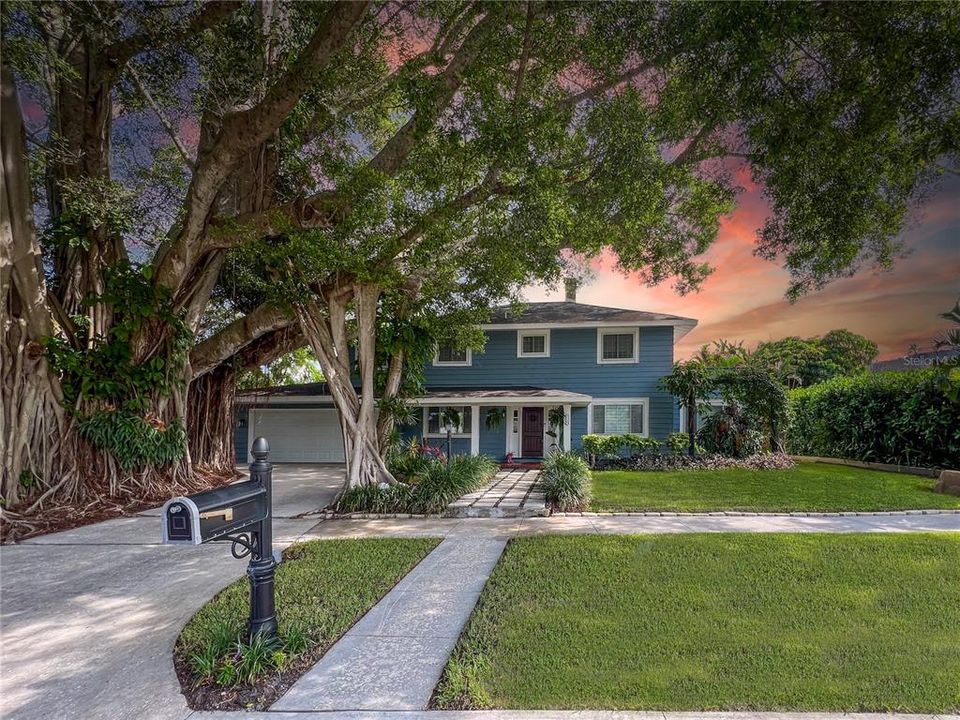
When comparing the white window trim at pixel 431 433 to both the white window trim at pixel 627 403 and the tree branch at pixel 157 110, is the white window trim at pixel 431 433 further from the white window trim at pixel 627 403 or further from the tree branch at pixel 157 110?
the tree branch at pixel 157 110

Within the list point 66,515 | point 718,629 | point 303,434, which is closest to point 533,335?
point 303,434

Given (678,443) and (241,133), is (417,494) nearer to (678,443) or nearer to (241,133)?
(241,133)

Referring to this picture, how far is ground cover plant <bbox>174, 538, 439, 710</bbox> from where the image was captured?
2.71 meters

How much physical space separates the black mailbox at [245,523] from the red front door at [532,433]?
40.7 ft

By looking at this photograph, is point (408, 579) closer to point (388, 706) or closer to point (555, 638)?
point (555, 638)

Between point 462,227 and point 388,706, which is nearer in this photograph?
point 388,706

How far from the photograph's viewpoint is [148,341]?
8633 millimetres

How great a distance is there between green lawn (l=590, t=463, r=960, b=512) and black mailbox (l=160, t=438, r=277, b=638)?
566cm

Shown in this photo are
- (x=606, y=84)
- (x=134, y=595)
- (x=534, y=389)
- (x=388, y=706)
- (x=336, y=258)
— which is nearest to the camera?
(x=388, y=706)

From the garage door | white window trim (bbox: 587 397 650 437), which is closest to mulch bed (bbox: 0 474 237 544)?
the garage door

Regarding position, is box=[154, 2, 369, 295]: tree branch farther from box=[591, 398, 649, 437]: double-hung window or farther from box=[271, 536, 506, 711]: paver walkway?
box=[591, 398, 649, 437]: double-hung window

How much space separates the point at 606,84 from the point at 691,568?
5.99 m

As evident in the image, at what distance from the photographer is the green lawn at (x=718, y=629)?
260cm

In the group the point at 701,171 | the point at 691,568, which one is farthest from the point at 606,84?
the point at 691,568
